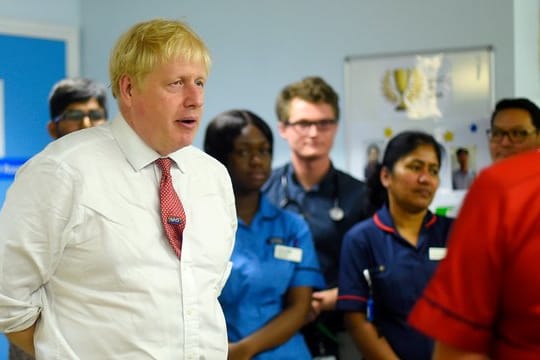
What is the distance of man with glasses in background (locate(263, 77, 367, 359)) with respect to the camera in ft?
10.2

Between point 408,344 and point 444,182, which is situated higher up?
point 444,182

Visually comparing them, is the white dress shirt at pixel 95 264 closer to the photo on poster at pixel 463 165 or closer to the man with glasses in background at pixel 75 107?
the man with glasses in background at pixel 75 107

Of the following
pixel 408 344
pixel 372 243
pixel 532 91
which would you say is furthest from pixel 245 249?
pixel 532 91

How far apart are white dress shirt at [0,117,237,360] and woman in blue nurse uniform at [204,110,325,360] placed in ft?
2.89

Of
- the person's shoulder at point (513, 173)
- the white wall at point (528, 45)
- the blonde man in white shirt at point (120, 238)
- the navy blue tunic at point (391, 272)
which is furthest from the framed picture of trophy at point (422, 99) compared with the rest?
the person's shoulder at point (513, 173)

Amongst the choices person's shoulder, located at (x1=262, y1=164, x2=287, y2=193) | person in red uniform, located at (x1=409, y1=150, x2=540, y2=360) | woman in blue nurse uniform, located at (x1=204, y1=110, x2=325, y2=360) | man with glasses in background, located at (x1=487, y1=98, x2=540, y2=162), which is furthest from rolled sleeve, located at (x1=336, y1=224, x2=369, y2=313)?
person in red uniform, located at (x1=409, y1=150, x2=540, y2=360)

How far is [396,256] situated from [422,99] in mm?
1319

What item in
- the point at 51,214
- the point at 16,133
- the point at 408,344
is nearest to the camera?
the point at 51,214

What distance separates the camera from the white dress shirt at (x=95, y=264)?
1723 mm

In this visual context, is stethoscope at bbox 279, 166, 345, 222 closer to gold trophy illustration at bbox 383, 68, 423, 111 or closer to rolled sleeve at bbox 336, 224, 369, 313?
rolled sleeve at bbox 336, 224, 369, 313

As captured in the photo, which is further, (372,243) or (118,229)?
(372,243)

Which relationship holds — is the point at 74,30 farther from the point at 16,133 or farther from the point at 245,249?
the point at 245,249

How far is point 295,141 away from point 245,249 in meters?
0.68

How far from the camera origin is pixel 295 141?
3.32m
